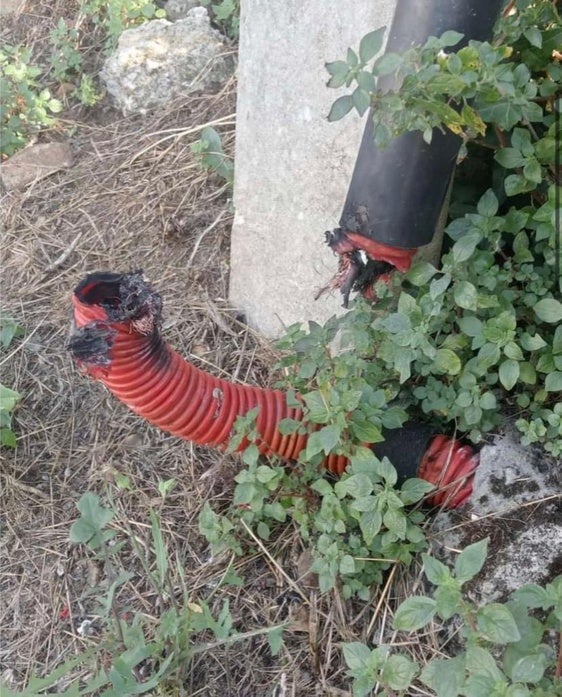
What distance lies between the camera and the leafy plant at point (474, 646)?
1363 millimetres

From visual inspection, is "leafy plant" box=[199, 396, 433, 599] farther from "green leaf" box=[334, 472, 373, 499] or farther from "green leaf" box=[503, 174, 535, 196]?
"green leaf" box=[503, 174, 535, 196]

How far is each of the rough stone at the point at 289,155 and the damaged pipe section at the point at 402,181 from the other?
14.1 inches

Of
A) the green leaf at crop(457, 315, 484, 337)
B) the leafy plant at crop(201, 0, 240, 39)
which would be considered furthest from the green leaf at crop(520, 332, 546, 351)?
the leafy plant at crop(201, 0, 240, 39)

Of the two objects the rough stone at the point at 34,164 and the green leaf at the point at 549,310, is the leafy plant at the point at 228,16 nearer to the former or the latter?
the rough stone at the point at 34,164

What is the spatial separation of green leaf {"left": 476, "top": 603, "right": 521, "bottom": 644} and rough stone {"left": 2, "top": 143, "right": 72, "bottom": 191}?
2.73m

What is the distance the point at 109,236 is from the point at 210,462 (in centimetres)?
113

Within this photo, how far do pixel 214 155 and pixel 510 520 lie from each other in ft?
5.70

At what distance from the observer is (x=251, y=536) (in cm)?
220

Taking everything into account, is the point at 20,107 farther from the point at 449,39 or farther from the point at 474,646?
the point at 474,646

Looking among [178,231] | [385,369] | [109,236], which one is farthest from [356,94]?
[109,236]

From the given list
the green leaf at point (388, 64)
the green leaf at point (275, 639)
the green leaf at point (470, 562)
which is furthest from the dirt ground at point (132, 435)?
the green leaf at point (388, 64)

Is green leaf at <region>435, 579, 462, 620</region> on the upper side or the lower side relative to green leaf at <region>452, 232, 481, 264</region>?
lower

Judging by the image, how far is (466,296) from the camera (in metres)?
1.83

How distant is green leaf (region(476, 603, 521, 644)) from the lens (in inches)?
54.3
